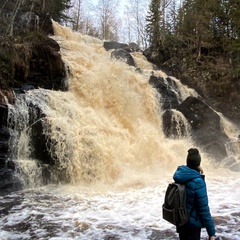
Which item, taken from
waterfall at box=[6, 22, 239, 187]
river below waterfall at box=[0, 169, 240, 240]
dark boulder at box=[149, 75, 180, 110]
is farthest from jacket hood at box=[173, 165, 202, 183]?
dark boulder at box=[149, 75, 180, 110]

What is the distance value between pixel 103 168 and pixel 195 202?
7793 mm

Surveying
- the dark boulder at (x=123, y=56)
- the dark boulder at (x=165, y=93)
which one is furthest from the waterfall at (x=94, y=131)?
the dark boulder at (x=123, y=56)

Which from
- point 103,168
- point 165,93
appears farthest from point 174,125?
point 103,168

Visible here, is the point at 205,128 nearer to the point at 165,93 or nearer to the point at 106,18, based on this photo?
the point at 165,93

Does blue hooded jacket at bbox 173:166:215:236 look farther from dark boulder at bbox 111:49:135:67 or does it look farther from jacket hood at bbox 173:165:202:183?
dark boulder at bbox 111:49:135:67

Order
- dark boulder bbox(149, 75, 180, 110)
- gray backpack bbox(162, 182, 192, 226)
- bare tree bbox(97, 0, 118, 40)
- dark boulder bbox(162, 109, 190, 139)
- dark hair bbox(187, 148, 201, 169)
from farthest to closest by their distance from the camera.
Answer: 1. bare tree bbox(97, 0, 118, 40)
2. dark boulder bbox(149, 75, 180, 110)
3. dark boulder bbox(162, 109, 190, 139)
4. dark hair bbox(187, 148, 201, 169)
5. gray backpack bbox(162, 182, 192, 226)

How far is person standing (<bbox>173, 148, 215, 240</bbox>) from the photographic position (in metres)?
3.28

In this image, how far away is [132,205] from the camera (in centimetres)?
795

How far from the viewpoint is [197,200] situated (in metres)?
3.28

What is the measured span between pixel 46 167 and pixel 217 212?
5619 millimetres

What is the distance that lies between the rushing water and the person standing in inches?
105

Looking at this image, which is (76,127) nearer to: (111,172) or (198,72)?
(111,172)

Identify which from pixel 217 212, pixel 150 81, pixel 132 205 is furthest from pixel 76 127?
pixel 150 81

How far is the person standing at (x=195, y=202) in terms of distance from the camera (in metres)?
3.28
